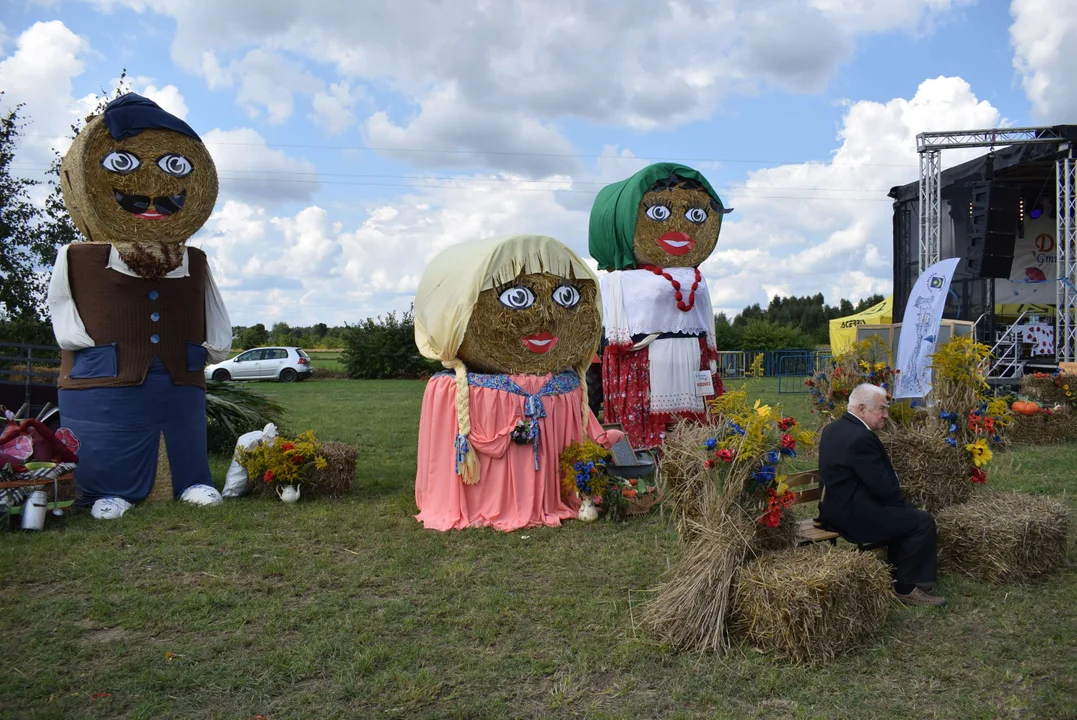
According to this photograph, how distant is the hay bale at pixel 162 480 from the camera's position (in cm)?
683

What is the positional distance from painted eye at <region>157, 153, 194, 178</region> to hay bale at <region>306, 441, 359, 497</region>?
264 cm

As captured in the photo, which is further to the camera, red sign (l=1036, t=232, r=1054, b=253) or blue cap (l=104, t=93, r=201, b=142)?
red sign (l=1036, t=232, r=1054, b=253)

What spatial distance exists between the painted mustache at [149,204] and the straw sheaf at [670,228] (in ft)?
13.7

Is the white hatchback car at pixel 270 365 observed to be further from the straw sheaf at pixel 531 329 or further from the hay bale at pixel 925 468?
the hay bale at pixel 925 468

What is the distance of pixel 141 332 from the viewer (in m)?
6.70

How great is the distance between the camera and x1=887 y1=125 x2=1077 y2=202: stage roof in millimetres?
14016

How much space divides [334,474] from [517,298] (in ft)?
8.06

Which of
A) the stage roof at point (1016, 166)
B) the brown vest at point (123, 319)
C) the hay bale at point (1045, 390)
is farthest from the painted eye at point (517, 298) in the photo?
the stage roof at point (1016, 166)

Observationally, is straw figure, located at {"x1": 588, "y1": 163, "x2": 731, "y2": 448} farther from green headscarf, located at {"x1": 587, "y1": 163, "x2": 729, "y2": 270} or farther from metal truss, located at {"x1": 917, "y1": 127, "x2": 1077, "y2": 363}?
metal truss, located at {"x1": 917, "y1": 127, "x2": 1077, "y2": 363}

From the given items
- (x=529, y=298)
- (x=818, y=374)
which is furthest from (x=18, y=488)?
(x=818, y=374)

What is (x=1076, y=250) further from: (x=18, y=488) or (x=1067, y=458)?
(x=18, y=488)

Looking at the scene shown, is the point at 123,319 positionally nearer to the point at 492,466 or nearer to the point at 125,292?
the point at 125,292

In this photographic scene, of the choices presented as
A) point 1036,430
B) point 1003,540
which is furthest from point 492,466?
point 1036,430

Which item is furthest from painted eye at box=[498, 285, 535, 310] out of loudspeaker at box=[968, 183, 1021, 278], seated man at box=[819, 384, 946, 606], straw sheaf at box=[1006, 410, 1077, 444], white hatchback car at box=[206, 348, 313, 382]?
white hatchback car at box=[206, 348, 313, 382]
